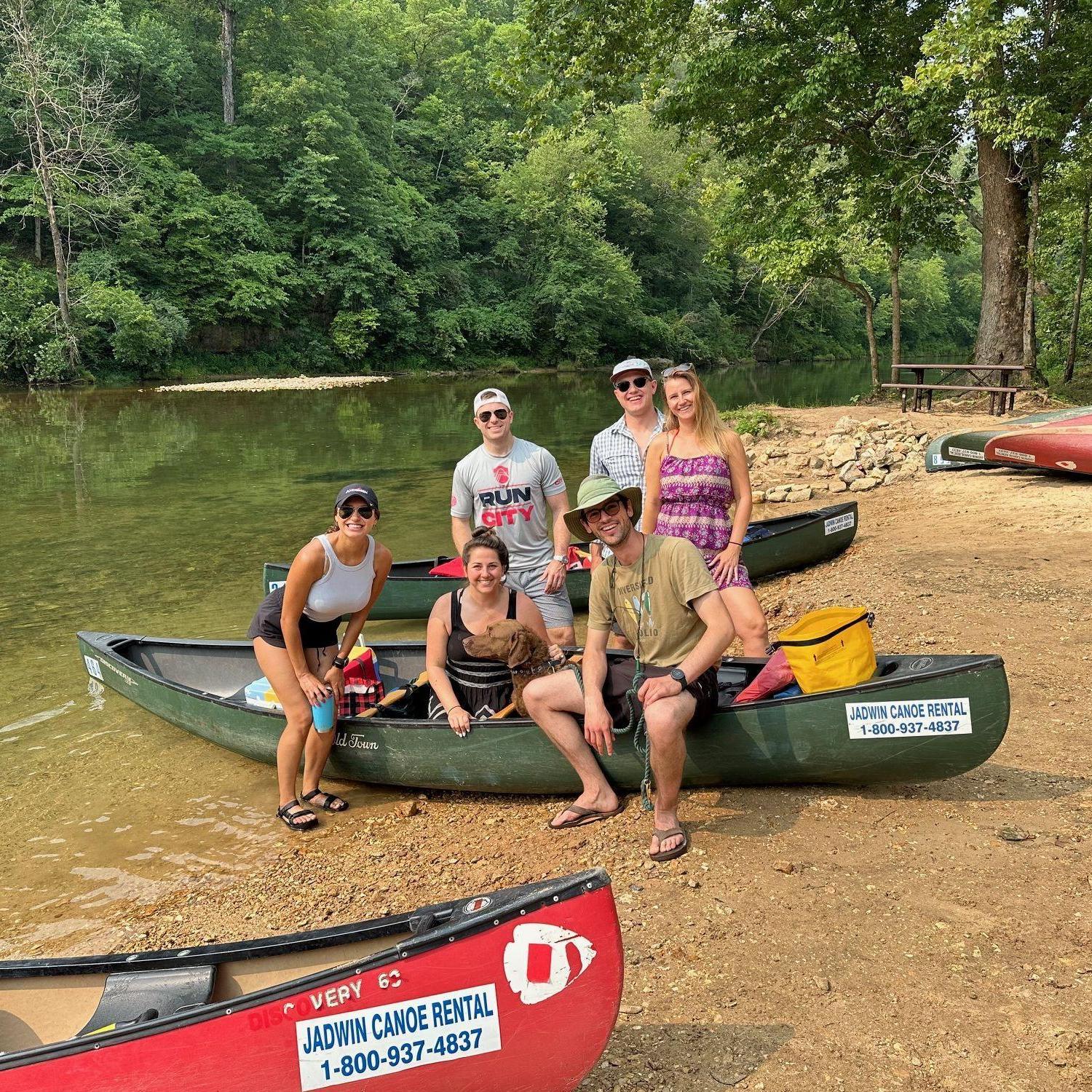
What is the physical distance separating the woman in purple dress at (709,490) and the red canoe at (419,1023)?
8.44ft

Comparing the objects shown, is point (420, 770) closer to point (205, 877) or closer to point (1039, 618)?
point (205, 877)

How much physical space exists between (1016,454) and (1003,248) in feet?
24.9

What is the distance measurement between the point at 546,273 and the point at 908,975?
45845mm

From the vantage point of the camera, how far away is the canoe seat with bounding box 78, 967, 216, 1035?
9.00 feet

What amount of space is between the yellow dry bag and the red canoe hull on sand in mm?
7363

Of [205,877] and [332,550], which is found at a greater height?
[332,550]

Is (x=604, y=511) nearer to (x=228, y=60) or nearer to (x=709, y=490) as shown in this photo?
(x=709, y=490)

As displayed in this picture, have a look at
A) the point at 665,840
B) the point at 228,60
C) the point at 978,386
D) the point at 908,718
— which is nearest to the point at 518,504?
the point at 665,840

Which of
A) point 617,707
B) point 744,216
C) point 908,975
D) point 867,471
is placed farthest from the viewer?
point 744,216

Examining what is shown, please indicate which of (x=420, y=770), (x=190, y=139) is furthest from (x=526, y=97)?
(x=190, y=139)

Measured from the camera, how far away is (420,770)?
Answer: 16.0 ft

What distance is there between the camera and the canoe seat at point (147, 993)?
2.74m

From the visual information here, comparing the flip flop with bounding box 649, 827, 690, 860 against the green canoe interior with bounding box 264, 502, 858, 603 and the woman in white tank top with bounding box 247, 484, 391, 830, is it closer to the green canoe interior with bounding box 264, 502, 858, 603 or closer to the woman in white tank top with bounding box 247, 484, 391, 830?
the woman in white tank top with bounding box 247, 484, 391, 830

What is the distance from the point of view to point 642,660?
4.12 metres
